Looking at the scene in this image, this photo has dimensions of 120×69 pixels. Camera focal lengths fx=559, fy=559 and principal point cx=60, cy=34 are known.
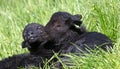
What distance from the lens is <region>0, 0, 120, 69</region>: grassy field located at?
570cm

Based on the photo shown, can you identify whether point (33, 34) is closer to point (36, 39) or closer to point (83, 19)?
point (36, 39)

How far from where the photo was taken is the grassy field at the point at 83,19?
5698 millimetres

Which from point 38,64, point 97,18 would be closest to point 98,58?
point 38,64

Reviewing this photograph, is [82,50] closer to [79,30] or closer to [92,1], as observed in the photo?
[79,30]

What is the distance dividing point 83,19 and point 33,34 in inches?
71.0

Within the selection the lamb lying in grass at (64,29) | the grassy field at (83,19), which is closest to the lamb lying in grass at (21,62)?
the lamb lying in grass at (64,29)

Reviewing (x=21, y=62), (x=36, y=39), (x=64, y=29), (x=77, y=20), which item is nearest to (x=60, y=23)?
(x=64, y=29)

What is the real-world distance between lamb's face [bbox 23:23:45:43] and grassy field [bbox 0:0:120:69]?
845 mm

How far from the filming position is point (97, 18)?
7.98m

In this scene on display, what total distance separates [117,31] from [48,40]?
103 cm

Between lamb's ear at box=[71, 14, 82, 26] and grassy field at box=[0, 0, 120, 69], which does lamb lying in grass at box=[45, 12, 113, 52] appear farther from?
grassy field at box=[0, 0, 120, 69]

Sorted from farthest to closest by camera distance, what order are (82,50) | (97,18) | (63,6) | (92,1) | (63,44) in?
(63,6)
(92,1)
(97,18)
(63,44)
(82,50)

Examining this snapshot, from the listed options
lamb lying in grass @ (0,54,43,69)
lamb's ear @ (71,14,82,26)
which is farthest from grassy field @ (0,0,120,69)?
lamb lying in grass @ (0,54,43,69)

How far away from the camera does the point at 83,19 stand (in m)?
8.22
